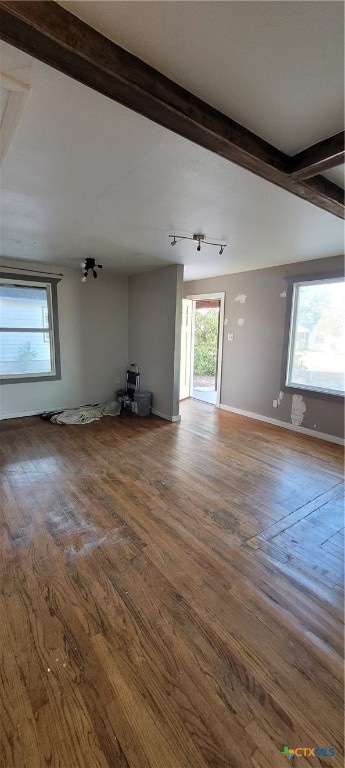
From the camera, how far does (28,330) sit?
4781mm

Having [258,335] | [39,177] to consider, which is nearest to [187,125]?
[39,177]

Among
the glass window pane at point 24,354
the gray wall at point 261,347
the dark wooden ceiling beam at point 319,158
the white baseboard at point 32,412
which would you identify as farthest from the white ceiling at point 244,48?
the white baseboard at point 32,412

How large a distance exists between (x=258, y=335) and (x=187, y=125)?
3.88 metres

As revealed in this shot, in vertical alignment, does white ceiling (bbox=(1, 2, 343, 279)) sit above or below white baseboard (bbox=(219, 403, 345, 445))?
above

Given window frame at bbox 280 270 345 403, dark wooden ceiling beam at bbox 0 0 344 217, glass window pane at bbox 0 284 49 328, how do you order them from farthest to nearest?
1. glass window pane at bbox 0 284 49 328
2. window frame at bbox 280 270 345 403
3. dark wooden ceiling beam at bbox 0 0 344 217

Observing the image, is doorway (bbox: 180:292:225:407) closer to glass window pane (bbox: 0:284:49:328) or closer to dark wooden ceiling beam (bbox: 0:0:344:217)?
glass window pane (bbox: 0:284:49:328)

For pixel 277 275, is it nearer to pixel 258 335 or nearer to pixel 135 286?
pixel 258 335

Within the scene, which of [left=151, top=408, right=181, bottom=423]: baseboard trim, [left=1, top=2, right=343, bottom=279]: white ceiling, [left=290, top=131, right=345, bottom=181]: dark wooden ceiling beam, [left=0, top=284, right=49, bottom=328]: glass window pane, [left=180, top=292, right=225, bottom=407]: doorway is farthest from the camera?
[left=180, top=292, right=225, bottom=407]: doorway

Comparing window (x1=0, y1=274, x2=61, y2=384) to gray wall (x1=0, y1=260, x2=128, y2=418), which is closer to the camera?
window (x1=0, y1=274, x2=61, y2=384)

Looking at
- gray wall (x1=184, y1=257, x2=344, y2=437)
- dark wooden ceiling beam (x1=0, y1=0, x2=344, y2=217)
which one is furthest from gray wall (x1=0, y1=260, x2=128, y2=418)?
dark wooden ceiling beam (x1=0, y1=0, x2=344, y2=217)

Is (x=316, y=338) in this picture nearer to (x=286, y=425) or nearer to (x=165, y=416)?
(x=286, y=425)

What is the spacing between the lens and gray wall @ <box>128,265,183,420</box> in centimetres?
461

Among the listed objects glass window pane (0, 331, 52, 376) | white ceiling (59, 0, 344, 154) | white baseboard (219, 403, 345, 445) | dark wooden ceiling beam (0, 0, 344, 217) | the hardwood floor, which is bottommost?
the hardwood floor

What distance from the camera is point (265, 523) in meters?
2.33
